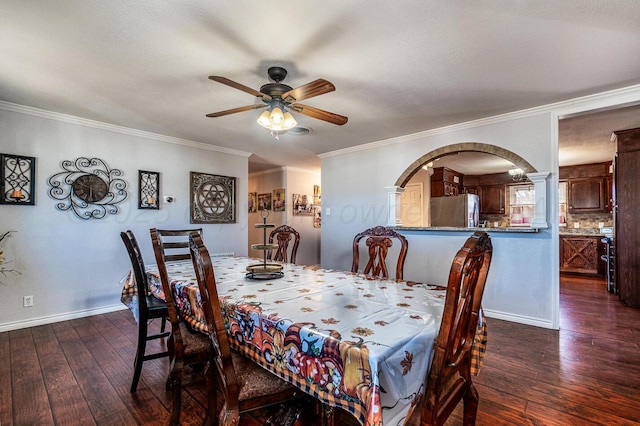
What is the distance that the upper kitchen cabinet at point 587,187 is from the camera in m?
5.96

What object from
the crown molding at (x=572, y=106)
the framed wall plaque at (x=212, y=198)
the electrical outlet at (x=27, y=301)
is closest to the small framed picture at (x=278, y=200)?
the framed wall plaque at (x=212, y=198)

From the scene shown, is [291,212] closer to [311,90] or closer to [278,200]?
[278,200]

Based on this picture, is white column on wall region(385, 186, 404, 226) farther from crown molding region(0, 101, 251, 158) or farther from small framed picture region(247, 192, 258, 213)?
small framed picture region(247, 192, 258, 213)

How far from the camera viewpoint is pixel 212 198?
4719mm

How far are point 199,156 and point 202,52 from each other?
8.84 feet

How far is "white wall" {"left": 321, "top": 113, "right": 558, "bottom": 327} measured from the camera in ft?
10.3

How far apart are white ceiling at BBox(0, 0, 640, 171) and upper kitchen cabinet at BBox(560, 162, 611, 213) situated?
447 cm

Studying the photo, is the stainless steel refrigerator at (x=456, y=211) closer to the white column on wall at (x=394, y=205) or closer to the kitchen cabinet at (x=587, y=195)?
the white column on wall at (x=394, y=205)

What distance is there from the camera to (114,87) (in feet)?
8.80

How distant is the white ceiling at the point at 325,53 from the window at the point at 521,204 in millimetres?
4824

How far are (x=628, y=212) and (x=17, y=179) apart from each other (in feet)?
23.5

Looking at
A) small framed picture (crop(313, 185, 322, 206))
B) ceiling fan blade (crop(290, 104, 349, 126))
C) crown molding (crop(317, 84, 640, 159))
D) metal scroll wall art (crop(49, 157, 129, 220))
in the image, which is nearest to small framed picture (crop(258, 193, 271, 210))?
small framed picture (crop(313, 185, 322, 206))

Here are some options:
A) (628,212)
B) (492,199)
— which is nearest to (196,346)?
(628,212)

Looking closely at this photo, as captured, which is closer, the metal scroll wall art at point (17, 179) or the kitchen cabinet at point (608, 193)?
the metal scroll wall art at point (17, 179)
